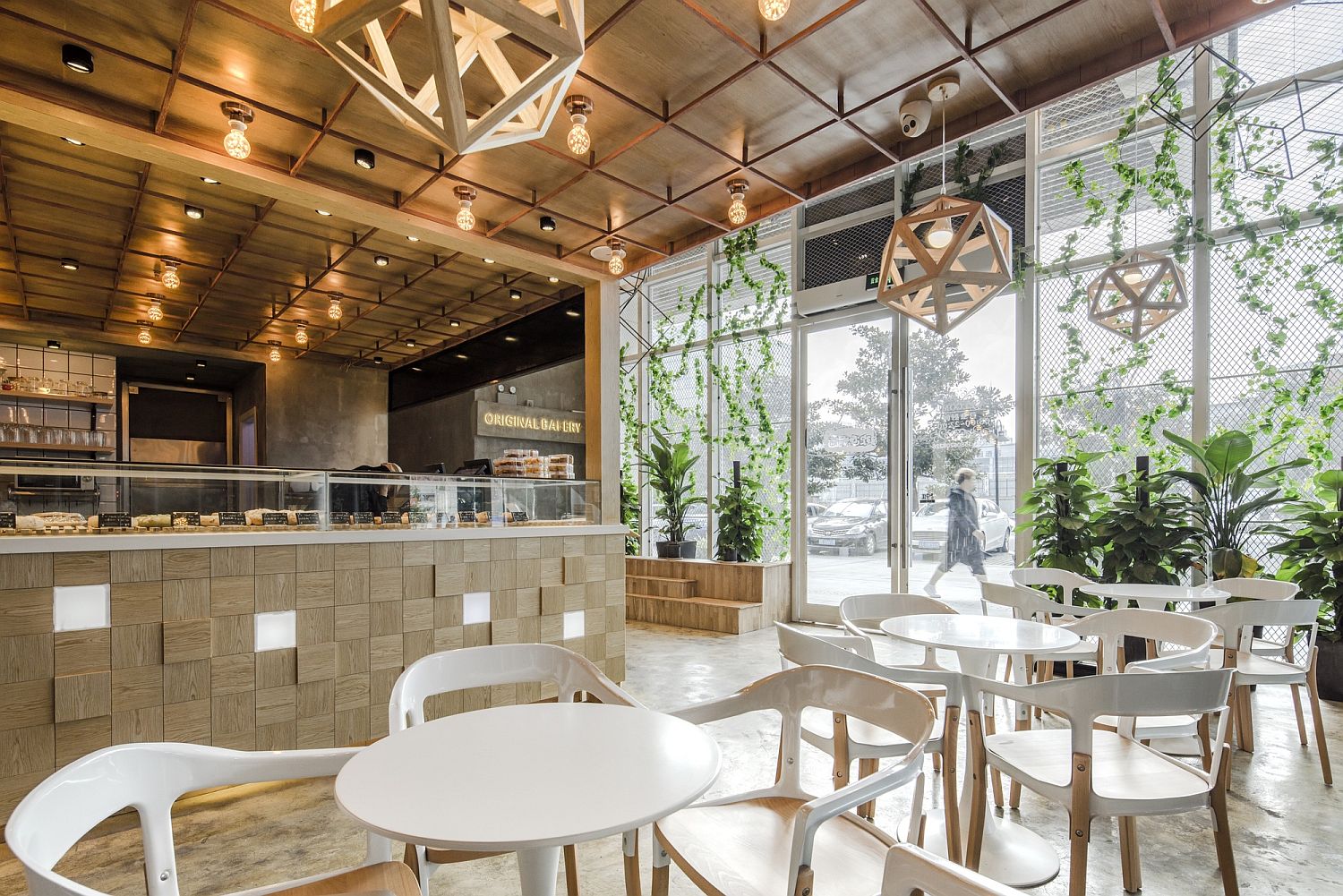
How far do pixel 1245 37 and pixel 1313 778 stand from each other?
547cm

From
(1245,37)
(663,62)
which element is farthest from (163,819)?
(1245,37)

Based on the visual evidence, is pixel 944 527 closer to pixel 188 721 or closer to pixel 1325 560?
pixel 1325 560

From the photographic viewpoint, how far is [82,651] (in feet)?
9.68

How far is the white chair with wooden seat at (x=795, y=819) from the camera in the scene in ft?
4.47

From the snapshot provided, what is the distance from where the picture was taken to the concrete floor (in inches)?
96.0

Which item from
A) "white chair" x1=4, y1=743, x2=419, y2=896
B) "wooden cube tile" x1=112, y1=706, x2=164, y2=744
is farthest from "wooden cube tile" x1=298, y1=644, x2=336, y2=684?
"white chair" x1=4, y1=743, x2=419, y2=896

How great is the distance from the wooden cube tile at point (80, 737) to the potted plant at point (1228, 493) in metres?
6.56

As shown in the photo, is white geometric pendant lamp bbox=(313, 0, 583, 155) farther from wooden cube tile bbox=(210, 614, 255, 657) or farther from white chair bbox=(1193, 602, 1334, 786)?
white chair bbox=(1193, 602, 1334, 786)

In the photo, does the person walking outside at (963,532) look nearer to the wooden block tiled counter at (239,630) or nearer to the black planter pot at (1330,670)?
the black planter pot at (1330,670)

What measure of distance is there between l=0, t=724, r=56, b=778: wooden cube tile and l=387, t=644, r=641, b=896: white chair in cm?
189

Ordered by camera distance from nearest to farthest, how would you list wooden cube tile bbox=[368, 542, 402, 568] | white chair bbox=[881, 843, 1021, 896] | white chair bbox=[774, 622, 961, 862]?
white chair bbox=[881, 843, 1021, 896] → white chair bbox=[774, 622, 961, 862] → wooden cube tile bbox=[368, 542, 402, 568]

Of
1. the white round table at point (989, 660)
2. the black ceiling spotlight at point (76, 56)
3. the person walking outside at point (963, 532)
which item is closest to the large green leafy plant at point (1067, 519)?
the person walking outside at point (963, 532)

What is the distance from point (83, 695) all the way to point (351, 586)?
117 centimetres

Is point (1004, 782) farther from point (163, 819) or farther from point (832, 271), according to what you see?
point (832, 271)
